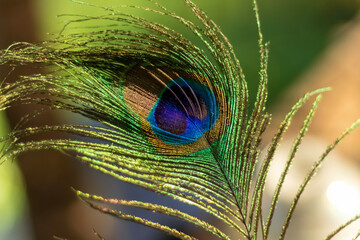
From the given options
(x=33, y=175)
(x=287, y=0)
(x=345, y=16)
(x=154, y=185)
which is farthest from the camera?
(x=287, y=0)

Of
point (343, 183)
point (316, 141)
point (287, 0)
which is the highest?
point (287, 0)

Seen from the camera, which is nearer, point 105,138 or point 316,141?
point 105,138

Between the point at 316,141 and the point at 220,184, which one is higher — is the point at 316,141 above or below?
above

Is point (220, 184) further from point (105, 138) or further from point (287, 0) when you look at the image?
point (287, 0)

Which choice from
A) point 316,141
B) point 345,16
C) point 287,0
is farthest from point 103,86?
point 287,0
